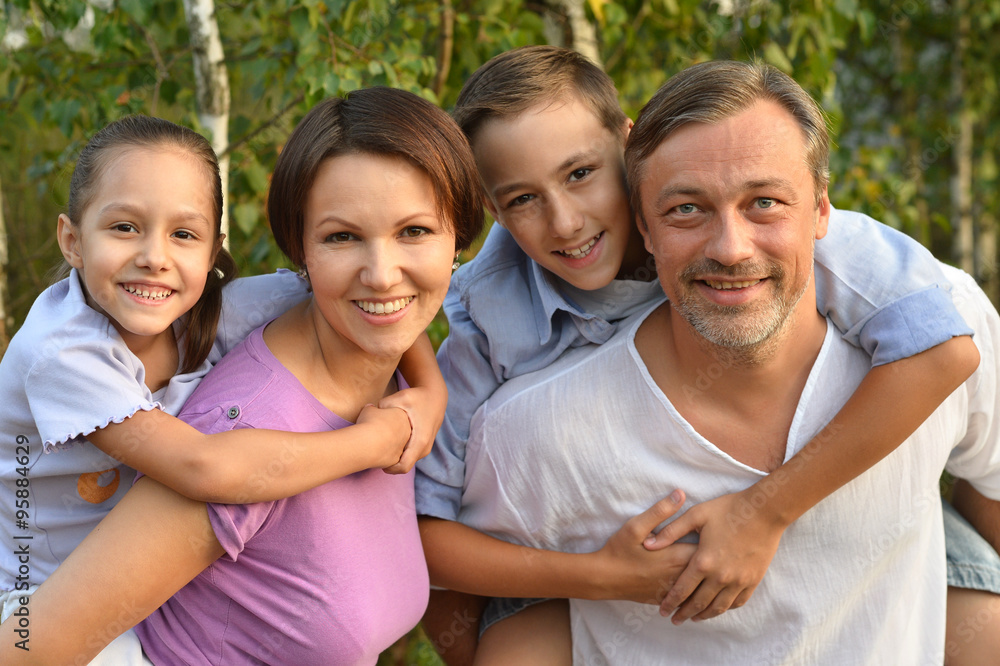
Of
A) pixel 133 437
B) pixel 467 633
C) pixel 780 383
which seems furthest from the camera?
pixel 467 633

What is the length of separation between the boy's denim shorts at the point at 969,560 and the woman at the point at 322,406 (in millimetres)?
1500

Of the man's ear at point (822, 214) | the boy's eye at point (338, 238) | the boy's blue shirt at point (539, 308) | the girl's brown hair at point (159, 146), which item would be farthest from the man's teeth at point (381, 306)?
the man's ear at point (822, 214)

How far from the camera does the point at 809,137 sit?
80.1 inches

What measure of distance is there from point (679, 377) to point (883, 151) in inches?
129

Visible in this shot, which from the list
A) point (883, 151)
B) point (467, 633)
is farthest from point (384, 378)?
point (883, 151)

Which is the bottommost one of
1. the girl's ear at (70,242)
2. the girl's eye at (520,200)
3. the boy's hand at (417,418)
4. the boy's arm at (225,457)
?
the boy's hand at (417,418)

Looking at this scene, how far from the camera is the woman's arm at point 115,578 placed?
5.31 feet

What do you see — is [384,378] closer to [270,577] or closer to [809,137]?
[270,577]

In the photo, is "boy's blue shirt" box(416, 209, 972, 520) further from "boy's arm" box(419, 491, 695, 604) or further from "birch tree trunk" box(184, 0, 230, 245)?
"birch tree trunk" box(184, 0, 230, 245)

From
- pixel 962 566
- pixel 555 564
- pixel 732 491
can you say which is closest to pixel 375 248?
pixel 555 564

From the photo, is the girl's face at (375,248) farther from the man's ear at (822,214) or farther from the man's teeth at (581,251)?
the man's ear at (822,214)

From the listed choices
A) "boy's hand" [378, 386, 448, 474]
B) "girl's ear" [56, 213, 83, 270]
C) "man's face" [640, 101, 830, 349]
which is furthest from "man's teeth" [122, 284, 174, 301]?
"man's face" [640, 101, 830, 349]

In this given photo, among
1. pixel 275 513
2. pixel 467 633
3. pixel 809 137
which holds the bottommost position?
pixel 467 633

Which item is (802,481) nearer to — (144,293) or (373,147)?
(373,147)
